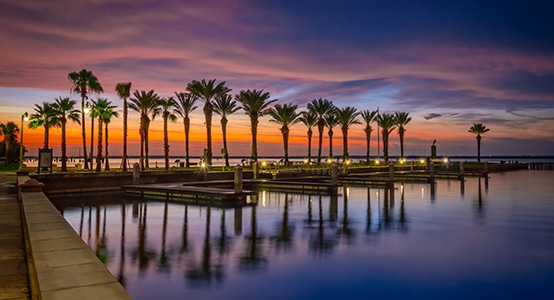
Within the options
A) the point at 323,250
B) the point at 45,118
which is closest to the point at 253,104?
the point at 45,118

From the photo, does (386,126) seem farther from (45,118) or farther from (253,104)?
(45,118)

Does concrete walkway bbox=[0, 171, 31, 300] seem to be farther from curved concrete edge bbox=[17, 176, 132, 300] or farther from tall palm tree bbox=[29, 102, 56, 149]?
tall palm tree bbox=[29, 102, 56, 149]

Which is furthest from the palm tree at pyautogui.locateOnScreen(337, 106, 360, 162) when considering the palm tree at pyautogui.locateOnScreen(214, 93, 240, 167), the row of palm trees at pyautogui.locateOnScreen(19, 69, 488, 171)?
the palm tree at pyautogui.locateOnScreen(214, 93, 240, 167)

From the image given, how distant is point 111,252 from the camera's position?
14789mm

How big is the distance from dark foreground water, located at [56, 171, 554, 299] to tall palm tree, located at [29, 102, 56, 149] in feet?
104

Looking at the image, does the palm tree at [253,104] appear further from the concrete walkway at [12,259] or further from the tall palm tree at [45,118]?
the concrete walkway at [12,259]

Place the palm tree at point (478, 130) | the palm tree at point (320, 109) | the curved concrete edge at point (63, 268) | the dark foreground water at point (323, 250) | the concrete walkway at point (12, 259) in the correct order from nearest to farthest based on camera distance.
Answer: the curved concrete edge at point (63, 268) → the concrete walkway at point (12, 259) → the dark foreground water at point (323, 250) → the palm tree at point (320, 109) → the palm tree at point (478, 130)

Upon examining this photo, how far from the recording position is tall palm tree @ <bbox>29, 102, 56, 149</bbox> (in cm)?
5225

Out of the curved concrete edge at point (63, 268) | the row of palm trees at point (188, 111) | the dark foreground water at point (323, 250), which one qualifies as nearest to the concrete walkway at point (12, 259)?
the curved concrete edge at point (63, 268)

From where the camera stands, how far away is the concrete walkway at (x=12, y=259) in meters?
7.54

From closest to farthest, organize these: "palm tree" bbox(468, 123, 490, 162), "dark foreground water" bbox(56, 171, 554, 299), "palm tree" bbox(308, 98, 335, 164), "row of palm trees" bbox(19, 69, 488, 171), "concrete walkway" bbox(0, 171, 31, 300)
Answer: "concrete walkway" bbox(0, 171, 31, 300) < "dark foreground water" bbox(56, 171, 554, 299) < "row of palm trees" bbox(19, 69, 488, 171) < "palm tree" bbox(308, 98, 335, 164) < "palm tree" bbox(468, 123, 490, 162)

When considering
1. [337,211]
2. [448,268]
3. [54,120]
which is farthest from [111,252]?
[54,120]

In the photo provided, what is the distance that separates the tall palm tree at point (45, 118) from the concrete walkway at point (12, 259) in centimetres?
4007

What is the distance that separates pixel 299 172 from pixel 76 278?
41.5 meters
